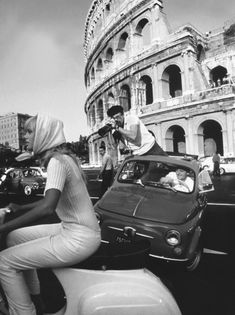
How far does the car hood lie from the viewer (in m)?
4.03

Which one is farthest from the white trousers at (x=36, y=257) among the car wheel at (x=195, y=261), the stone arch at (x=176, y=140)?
the stone arch at (x=176, y=140)

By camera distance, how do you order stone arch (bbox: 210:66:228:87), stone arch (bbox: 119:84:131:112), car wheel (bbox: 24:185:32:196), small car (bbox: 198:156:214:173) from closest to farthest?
car wheel (bbox: 24:185:32:196), small car (bbox: 198:156:214:173), stone arch (bbox: 210:66:228:87), stone arch (bbox: 119:84:131:112)

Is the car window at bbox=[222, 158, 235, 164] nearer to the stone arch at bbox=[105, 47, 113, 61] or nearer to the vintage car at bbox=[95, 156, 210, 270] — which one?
the stone arch at bbox=[105, 47, 113, 61]

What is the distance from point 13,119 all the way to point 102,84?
11359 centimetres

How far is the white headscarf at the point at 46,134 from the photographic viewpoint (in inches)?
79.4

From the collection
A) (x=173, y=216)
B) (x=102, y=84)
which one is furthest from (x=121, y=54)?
(x=173, y=216)

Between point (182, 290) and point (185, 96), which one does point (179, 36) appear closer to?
point (185, 96)

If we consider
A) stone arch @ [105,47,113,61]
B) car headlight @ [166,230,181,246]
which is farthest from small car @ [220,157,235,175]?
car headlight @ [166,230,181,246]

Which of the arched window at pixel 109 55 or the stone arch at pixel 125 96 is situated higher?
the arched window at pixel 109 55

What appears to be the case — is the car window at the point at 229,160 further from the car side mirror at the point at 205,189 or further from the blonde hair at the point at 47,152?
the blonde hair at the point at 47,152

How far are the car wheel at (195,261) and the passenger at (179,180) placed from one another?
0.96 m

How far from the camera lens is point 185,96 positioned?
24.2 metres

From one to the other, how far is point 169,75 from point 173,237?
85.2 feet

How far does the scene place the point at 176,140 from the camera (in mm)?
27953
